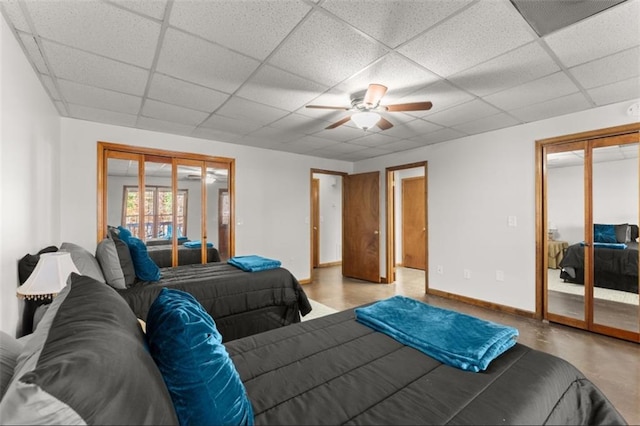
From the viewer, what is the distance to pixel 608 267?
125 inches

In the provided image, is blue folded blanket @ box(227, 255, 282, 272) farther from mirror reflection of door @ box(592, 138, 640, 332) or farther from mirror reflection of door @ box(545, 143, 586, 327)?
mirror reflection of door @ box(592, 138, 640, 332)

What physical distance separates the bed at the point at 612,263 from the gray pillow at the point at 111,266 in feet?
15.9

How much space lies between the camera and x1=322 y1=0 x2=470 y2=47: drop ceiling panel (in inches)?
64.6

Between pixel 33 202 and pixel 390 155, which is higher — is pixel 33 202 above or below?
below

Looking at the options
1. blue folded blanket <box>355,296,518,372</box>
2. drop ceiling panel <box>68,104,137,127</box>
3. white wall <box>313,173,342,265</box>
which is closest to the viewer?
blue folded blanket <box>355,296,518,372</box>

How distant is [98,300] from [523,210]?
4.41 m

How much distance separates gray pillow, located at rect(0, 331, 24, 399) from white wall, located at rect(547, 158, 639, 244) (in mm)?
4688

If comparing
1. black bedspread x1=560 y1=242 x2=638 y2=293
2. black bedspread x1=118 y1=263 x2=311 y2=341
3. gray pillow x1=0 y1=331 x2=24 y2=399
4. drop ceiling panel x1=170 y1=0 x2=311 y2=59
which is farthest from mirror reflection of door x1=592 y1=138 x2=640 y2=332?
gray pillow x1=0 y1=331 x2=24 y2=399

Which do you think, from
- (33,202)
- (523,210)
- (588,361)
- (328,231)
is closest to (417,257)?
(328,231)

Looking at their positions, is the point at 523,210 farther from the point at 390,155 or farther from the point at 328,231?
the point at 328,231

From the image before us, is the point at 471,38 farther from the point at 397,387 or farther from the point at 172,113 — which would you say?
the point at 172,113

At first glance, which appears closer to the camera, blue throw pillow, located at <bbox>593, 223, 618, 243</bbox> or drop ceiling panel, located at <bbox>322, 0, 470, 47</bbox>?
drop ceiling panel, located at <bbox>322, 0, 470, 47</bbox>

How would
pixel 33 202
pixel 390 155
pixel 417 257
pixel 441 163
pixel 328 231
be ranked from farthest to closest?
pixel 328 231
pixel 417 257
pixel 390 155
pixel 441 163
pixel 33 202

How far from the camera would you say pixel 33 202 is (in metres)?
2.26
